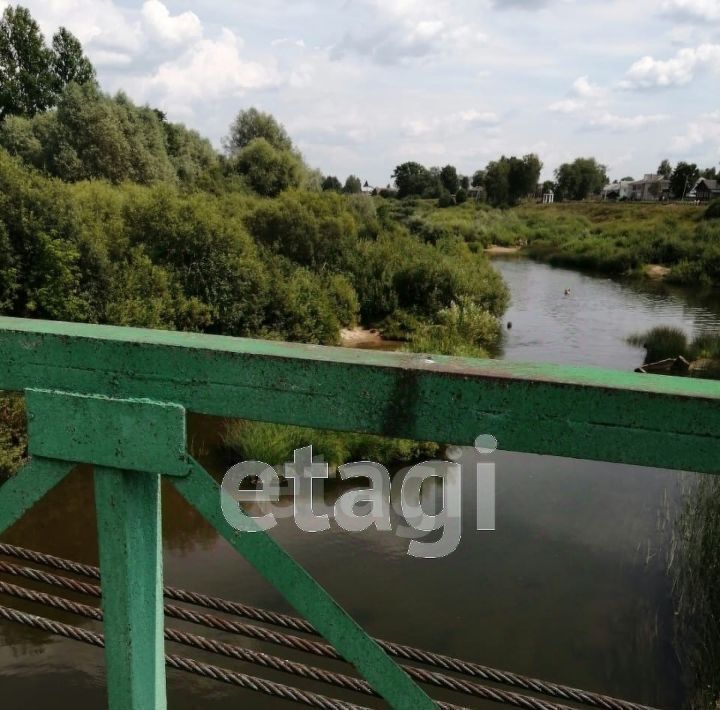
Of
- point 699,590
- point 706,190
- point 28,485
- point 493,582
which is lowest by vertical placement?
point 493,582

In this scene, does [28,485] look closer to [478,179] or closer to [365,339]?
[365,339]

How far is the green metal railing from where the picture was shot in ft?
3.36

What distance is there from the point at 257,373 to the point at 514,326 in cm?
2234

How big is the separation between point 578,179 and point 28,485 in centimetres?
9359

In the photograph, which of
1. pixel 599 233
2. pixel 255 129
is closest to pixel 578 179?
pixel 599 233

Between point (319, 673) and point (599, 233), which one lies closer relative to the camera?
point (319, 673)

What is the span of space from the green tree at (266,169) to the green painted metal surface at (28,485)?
2876 centimetres

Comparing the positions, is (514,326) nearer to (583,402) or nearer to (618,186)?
(583,402)

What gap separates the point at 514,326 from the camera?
2281 cm

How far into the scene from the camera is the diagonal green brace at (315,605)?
121 cm

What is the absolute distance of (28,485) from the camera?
4.16ft

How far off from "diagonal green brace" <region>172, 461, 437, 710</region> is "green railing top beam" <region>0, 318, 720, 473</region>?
0.17 meters

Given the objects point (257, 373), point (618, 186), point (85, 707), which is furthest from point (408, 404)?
point (618, 186)

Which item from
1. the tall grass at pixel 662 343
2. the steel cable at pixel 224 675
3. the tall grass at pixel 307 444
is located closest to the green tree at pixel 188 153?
the tall grass at pixel 662 343
